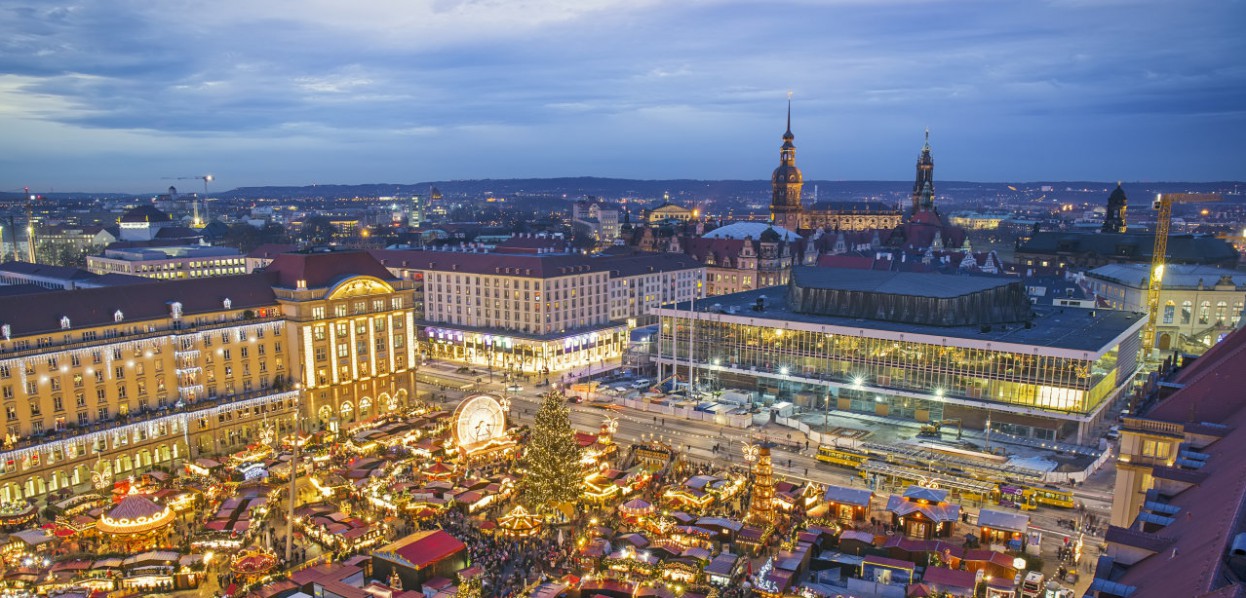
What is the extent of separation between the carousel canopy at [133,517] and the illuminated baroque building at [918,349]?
54388 mm

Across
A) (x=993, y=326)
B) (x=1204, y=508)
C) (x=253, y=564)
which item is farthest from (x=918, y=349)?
(x=253, y=564)

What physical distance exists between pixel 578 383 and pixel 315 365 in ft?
102

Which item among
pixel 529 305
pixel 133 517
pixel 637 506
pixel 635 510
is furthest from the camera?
pixel 529 305

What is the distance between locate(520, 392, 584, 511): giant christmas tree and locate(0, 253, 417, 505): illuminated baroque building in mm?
26351

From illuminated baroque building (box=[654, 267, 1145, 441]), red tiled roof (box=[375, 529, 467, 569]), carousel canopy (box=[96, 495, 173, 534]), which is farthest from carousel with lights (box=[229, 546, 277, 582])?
illuminated baroque building (box=[654, 267, 1145, 441])

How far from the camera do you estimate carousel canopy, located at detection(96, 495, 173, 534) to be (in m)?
48.2

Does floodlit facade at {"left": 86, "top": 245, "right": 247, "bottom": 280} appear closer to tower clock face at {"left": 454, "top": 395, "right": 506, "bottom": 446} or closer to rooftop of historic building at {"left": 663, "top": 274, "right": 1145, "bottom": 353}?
tower clock face at {"left": 454, "top": 395, "right": 506, "bottom": 446}

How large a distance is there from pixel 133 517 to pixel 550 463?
2626 centimetres

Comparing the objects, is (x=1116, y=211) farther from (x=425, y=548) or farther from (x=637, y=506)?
(x=425, y=548)

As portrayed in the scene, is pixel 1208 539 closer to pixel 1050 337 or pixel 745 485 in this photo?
pixel 745 485

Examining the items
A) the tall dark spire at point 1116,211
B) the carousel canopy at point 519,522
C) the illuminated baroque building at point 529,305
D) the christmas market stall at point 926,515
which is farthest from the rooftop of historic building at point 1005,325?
the tall dark spire at point 1116,211

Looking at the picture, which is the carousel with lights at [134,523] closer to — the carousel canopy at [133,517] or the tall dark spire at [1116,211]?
the carousel canopy at [133,517]

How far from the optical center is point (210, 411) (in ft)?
222

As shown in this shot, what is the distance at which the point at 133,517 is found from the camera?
48.2 metres
